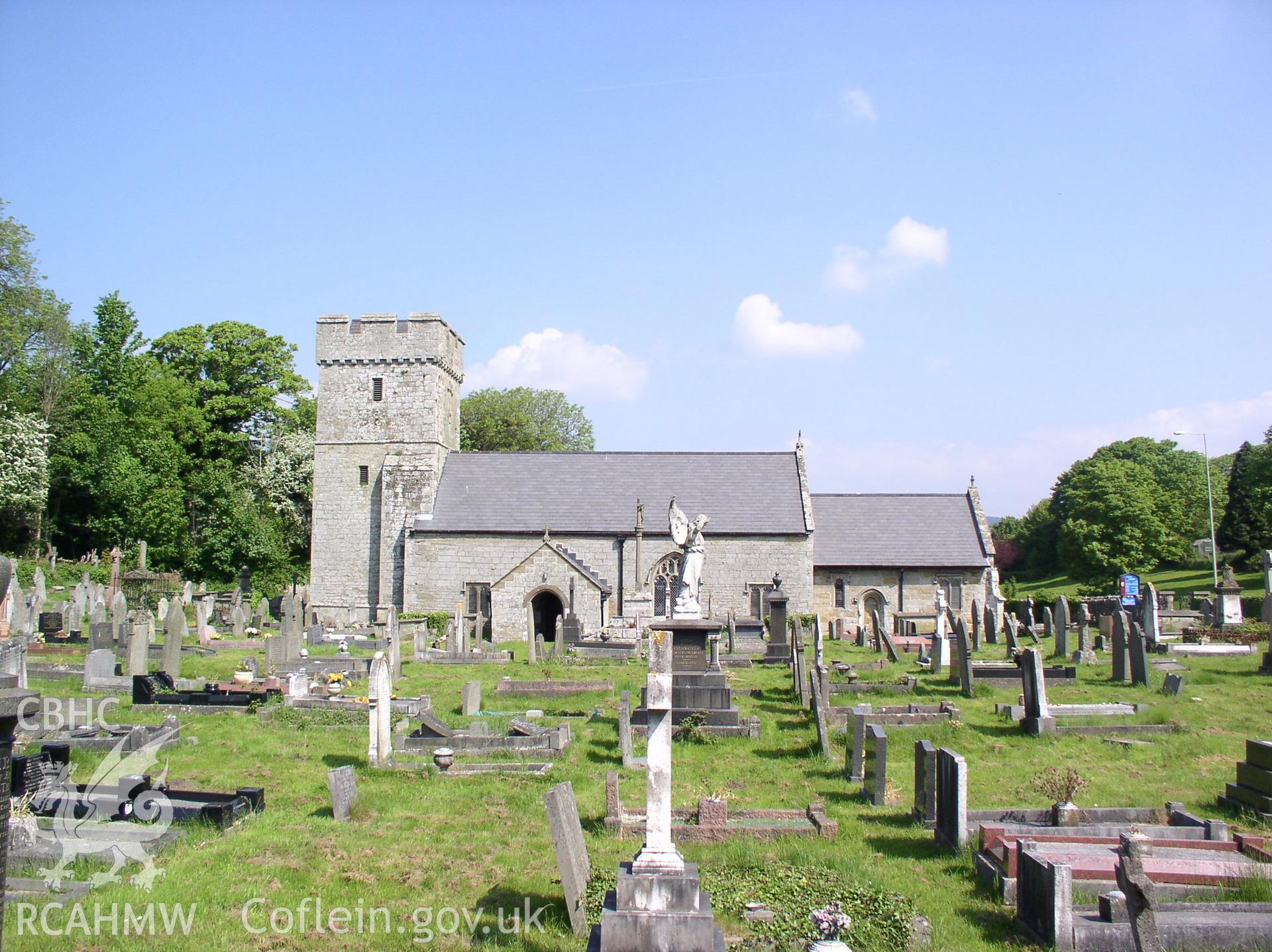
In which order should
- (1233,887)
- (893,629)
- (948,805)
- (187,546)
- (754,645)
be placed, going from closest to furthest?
(1233,887), (948,805), (754,645), (893,629), (187,546)

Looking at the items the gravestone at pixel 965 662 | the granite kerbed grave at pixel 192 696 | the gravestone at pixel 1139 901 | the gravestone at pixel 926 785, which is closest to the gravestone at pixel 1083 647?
the gravestone at pixel 965 662

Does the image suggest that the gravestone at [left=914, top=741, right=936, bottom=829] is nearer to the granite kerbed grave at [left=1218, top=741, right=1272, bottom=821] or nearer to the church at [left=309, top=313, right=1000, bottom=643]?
the granite kerbed grave at [left=1218, top=741, right=1272, bottom=821]

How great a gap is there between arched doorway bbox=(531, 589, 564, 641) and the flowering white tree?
21515 mm

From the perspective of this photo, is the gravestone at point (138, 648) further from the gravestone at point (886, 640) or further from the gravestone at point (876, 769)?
the gravestone at point (886, 640)

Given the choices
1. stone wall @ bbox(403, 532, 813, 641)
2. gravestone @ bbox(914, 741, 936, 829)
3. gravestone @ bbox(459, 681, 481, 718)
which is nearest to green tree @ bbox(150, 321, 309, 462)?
stone wall @ bbox(403, 532, 813, 641)

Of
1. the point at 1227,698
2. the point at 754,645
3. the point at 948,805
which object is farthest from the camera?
the point at 754,645

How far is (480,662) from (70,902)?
16.0 m

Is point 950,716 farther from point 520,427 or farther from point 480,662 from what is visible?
point 520,427

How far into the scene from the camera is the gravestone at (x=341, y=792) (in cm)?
924

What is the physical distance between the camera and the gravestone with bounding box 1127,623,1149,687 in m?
16.2

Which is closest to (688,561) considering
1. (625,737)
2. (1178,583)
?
(625,737)

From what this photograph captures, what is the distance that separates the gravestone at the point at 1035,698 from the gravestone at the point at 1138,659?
4177 mm

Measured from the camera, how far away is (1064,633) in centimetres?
2195

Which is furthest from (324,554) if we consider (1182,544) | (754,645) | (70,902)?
(1182,544)
